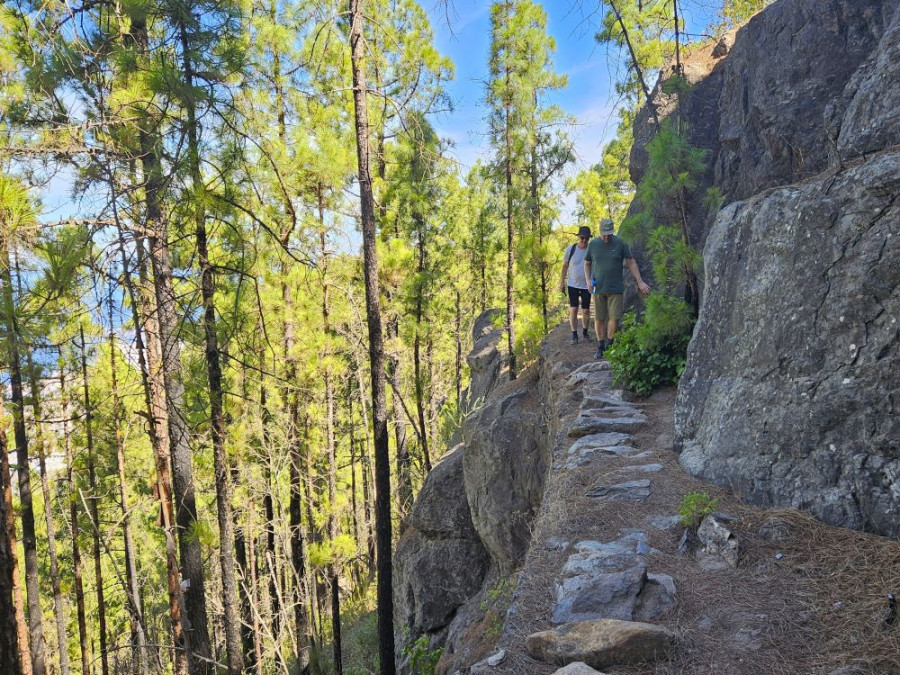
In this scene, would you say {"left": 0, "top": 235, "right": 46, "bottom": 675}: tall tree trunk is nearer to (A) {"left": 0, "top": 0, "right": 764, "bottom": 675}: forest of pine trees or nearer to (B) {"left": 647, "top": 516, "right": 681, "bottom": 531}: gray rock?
(A) {"left": 0, "top": 0, "right": 764, "bottom": 675}: forest of pine trees

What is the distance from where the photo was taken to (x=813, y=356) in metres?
3.86

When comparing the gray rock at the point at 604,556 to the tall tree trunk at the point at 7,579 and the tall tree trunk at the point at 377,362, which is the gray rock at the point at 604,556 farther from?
the tall tree trunk at the point at 7,579

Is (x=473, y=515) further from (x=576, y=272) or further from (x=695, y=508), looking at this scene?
(x=695, y=508)

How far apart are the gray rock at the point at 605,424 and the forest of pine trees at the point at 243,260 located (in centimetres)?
223

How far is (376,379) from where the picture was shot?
6.87 meters

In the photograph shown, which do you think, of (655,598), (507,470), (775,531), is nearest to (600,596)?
(655,598)

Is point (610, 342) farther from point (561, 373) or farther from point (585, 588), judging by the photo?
point (585, 588)

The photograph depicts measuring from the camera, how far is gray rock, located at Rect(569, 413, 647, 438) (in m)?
6.15

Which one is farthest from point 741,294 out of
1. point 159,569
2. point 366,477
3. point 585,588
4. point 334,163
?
point 159,569

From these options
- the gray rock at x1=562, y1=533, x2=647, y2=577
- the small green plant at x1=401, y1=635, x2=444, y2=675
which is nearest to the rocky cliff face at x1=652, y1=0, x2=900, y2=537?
the gray rock at x1=562, y1=533, x2=647, y2=577

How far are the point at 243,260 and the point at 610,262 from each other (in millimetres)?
5543

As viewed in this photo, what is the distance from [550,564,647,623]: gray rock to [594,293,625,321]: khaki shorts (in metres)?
5.38

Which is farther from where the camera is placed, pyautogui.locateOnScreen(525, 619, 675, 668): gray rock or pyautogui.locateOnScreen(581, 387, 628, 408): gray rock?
pyautogui.locateOnScreen(581, 387, 628, 408): gray rock

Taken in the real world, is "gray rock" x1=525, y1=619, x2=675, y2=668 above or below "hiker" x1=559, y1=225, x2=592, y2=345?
below
